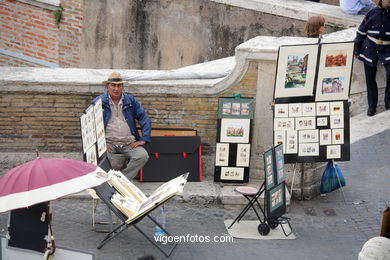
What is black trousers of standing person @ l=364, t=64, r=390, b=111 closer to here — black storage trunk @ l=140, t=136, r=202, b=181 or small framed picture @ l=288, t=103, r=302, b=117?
small framed picture @ l=288, t=103, r=302, b=117

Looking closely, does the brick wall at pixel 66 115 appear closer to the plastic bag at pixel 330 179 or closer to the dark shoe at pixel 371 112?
the plastic bag at pixel 330 179

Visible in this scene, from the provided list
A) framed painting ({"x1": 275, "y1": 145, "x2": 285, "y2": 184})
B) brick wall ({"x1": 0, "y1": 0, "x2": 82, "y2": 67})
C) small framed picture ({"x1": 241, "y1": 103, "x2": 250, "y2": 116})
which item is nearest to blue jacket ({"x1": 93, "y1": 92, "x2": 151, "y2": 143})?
small framed picture ({"x1": 241, "y1": 103, "x2": 250, "y2": 116})

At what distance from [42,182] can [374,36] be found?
6.39 meters

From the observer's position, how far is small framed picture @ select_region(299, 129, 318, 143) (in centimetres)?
923

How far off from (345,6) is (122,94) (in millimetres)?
5571

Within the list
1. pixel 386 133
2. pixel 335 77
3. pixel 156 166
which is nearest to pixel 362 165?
pixel 386 133

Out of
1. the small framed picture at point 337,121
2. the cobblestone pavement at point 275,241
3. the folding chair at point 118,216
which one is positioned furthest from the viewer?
the small framed picture at point 337,121

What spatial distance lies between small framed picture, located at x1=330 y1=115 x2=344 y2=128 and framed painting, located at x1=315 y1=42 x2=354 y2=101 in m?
0.22

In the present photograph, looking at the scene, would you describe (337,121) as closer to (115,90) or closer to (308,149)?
(308,149)

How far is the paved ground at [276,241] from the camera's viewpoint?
7.96 m

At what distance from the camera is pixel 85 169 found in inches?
266

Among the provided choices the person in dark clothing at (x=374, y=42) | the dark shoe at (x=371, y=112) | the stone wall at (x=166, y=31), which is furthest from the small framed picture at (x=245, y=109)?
the stone wall at (x=166, y=31)

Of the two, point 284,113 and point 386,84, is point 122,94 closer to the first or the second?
point 284,113

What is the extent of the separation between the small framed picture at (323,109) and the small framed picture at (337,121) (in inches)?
3.4
